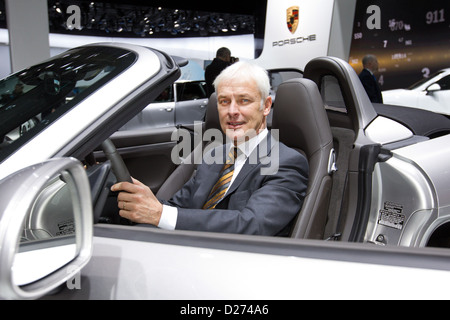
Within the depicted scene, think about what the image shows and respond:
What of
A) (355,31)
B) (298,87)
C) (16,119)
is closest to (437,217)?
(298,87)

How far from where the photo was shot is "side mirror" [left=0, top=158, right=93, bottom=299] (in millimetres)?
583

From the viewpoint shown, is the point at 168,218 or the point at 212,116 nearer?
the point at 168,218

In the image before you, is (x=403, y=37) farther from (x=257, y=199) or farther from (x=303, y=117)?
(x=257, y=199)

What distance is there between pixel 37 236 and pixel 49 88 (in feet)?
1.56

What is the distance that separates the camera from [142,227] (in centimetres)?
104

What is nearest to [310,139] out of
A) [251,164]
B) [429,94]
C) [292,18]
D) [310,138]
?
[310,138]

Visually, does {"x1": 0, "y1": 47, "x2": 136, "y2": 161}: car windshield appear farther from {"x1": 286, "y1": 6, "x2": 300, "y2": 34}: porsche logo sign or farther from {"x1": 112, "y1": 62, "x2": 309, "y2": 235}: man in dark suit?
{"x1": 286, "y1": 6, "x2": 300, "y2": 34}: porsche logo sign

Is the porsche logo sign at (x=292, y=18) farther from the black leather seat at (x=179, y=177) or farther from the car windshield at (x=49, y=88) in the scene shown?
the car windshield at (x=49, y=88)

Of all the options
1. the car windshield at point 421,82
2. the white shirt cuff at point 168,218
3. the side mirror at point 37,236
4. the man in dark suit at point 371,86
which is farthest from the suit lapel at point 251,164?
the car windshield at point 421,82

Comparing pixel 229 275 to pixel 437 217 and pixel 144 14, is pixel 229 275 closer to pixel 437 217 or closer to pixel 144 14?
pixel 437 217

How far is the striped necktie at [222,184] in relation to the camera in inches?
64.5

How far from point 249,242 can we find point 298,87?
1.03 m

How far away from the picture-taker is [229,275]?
824 mm

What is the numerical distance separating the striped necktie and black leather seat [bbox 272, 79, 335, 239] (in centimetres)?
31
